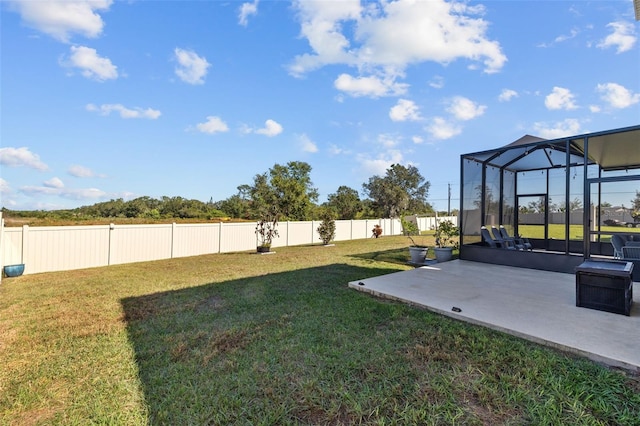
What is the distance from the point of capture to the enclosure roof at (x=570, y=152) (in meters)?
5.96

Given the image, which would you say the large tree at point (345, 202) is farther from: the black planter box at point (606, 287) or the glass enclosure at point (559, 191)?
the black planter box at point (606, 287)

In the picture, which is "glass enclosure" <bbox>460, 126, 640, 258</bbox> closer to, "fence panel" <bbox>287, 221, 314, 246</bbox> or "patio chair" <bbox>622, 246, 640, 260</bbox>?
"patio chair" <bbox>622, 246, 640, 260</bbox>

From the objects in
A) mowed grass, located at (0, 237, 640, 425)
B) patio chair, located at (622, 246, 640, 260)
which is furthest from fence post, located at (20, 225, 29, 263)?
patio chair, located at (622, 246, 640, 260)

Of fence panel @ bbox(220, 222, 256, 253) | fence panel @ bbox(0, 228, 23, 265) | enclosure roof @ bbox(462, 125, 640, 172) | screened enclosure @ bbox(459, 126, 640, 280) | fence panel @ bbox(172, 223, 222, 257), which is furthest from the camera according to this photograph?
fence panel @ bbox(220, 222, 256, 253)

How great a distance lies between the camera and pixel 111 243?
844 centimetres

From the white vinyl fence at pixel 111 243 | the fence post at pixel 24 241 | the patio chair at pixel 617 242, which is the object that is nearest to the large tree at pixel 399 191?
the white vinyl fence at pixel 111 243

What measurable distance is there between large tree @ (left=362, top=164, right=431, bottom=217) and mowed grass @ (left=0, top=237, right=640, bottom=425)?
2720 centimetres

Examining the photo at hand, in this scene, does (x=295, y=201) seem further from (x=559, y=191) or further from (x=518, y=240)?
(x=559, y=191)

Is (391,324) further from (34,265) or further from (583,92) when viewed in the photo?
(583,92)

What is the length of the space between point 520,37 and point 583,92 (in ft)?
10.0

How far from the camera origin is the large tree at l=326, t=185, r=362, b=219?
31.1m

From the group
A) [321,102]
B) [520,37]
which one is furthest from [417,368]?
[321,102]

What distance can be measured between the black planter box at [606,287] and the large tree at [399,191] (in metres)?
25.9

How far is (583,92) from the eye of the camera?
8695mm
